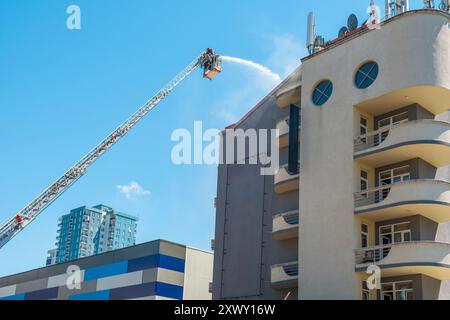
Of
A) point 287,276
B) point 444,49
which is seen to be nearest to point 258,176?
point 287,276

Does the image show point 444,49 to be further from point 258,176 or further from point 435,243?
point 258,176

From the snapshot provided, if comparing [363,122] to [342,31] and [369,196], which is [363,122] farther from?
[342,31]

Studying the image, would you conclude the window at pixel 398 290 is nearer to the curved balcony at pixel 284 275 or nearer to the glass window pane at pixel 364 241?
the glass window pane at pixel 364 241

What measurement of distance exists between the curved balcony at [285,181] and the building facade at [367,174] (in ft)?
0.25

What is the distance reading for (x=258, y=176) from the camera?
2020 inches

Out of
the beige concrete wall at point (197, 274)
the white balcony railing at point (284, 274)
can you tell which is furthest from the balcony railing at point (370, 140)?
the beige concrete wall at point (197, 274)

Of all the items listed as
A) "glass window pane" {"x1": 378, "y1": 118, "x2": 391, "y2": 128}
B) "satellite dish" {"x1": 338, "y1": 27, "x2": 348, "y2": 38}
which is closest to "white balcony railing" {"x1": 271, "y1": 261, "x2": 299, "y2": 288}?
"glass window pane" {"x1": 378, "y1": 118, "x2": 391, "y2": 128}

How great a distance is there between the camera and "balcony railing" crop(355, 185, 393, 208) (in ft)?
134

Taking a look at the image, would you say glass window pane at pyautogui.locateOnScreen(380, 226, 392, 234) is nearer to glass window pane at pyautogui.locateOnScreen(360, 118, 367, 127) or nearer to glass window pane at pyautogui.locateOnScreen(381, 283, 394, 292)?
glass window pane at pyautogui.locateOnScreen(381, 283, 394, 292)

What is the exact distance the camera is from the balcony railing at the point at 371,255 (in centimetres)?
3912

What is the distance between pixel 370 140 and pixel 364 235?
645 cm

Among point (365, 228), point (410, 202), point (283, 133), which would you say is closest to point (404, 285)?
point (365, 228)

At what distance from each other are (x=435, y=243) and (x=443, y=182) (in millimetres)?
3964

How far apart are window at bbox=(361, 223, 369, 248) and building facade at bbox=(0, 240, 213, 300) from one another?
28.7 m
